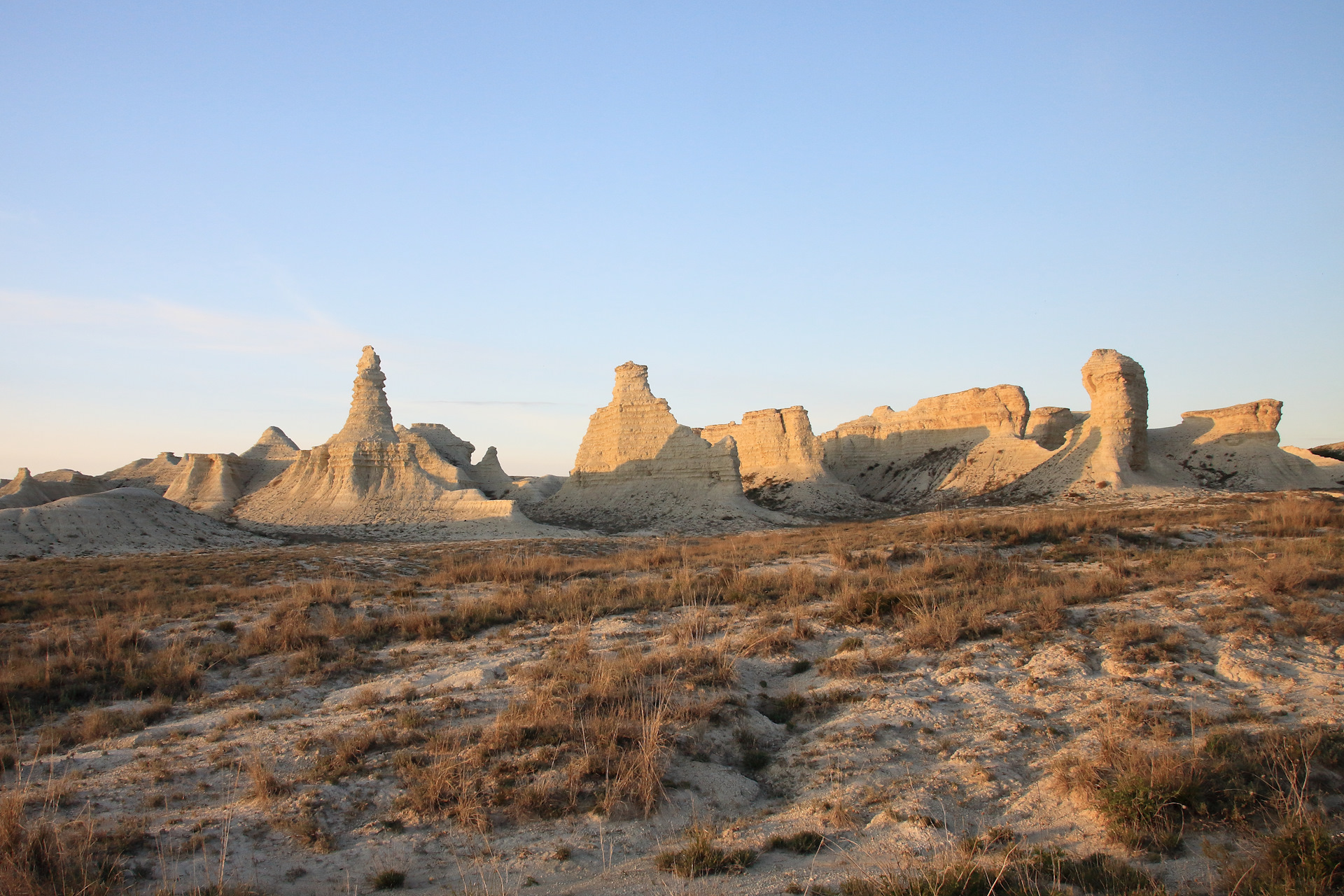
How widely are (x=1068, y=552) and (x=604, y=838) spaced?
11.5 metres

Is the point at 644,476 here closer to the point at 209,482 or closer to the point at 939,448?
the point at 939,448

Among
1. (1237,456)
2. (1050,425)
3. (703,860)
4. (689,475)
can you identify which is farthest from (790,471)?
(703,860)

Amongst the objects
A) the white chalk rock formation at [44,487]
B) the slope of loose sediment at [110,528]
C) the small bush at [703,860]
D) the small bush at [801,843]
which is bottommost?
the small bush at [801,843]

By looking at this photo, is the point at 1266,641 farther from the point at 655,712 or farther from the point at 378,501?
the point at 378,501

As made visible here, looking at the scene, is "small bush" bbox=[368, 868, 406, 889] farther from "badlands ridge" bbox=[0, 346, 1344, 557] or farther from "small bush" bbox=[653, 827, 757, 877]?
"badlands ridge" bbox=[0, 346, 1344, 557]

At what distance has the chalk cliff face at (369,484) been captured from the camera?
37812 mm

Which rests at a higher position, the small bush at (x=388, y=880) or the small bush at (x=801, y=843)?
the small bush at (x=388, y=880)

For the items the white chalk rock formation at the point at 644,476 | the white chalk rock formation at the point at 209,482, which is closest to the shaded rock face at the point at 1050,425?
the white chalk rock formation at the point at 644,476

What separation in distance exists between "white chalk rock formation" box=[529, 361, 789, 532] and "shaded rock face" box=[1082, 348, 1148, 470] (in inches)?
658

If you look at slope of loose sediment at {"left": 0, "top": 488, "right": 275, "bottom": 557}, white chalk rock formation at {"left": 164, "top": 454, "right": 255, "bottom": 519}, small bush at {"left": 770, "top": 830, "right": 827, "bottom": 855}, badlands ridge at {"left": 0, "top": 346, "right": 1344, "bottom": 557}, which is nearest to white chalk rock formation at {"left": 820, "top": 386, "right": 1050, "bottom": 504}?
badlands ridge at {"left": 0, "top": 346, "right": 1344, "bottom": 557}

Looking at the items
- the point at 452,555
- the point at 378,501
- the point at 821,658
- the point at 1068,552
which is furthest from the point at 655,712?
the point at 378,501

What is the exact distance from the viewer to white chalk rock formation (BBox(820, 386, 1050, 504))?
145 ft

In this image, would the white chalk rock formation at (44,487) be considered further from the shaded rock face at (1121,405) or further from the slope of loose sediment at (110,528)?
the shaded rock face at (1121,405)

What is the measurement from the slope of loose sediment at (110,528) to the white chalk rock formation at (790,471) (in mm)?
26855
